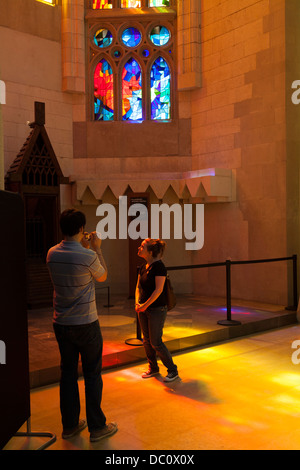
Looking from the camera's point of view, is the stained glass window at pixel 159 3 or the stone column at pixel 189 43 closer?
the stone column at pixel 189 43

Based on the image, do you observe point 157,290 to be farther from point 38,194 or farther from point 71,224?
point 38,194

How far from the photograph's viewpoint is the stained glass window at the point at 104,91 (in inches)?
402

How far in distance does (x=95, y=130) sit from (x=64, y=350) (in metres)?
7.35

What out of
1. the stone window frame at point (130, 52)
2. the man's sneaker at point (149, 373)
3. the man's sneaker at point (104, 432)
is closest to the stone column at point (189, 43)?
the stone window frame at point (130, 52)

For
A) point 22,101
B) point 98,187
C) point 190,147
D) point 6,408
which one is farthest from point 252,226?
point 6,408

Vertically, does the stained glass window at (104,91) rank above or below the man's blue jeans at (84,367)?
above

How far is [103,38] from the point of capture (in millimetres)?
10203

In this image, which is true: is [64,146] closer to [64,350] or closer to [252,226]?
[252,226]

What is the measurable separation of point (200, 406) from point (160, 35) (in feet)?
27.8

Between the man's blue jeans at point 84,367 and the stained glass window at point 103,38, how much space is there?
8.28 metres

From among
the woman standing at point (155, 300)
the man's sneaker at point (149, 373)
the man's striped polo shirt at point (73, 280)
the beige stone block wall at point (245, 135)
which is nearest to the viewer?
the man's striped polo shirt at point (73, 280)

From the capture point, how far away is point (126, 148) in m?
10.1

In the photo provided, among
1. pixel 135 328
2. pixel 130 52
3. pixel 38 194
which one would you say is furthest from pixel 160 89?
pixel 135 328

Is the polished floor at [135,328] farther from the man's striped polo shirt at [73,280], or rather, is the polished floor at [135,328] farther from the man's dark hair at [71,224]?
the man's dark hair at [71,224]
